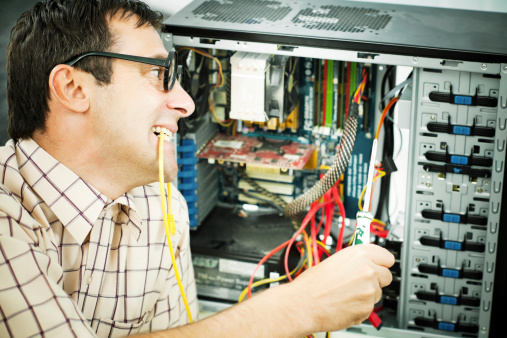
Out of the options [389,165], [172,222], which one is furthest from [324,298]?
[389,165]

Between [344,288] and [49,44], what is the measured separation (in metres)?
0.84

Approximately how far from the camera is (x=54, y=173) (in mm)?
1441

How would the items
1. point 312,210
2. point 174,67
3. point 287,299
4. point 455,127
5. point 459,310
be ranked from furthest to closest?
point 312,210
point 459,310
point 455,127
point 174,67
point 287,299

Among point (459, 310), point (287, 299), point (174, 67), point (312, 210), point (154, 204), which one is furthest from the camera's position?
point (312, 210)

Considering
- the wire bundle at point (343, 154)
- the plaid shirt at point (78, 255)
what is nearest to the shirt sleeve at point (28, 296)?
the plaid shirt at point (78, 255)

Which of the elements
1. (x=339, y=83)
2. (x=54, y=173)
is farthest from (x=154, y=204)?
(x=339, y=83)

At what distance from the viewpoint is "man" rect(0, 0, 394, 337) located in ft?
4.45

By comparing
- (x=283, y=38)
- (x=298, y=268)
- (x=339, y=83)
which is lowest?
(x=298, y=268)

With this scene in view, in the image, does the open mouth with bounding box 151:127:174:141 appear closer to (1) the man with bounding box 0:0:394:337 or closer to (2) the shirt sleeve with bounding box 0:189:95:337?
(1) the man with bounding box 0:0:394:337

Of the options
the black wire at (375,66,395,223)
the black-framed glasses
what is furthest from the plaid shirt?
the black wire at (375,66,395,223)

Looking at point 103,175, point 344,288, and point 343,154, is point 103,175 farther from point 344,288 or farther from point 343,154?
point 343,154

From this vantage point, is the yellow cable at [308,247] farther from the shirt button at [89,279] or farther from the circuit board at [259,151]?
the shirt button at [89,279]

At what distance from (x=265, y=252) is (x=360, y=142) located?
1.66 feet

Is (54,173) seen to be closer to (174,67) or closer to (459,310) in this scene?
(174,67)
